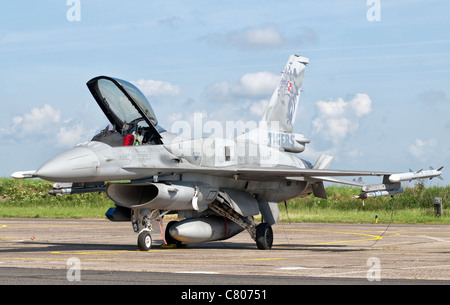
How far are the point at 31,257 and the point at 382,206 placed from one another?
28848 millimetres

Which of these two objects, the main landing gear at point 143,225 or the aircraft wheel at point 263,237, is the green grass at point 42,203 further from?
the main landing gear at point 143,225

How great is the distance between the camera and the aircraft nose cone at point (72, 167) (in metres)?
15.0

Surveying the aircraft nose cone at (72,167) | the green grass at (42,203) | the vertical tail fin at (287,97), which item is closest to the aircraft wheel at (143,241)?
the aircraft nose cone at (72,167)

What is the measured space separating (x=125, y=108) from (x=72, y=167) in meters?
2.69

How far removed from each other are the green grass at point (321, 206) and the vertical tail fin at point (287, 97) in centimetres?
1379

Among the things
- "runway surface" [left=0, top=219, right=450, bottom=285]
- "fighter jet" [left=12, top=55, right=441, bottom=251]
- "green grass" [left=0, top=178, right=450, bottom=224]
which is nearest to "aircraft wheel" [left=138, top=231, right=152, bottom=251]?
"fighter jet" [left=12, top=55, right=441, bottom=251]

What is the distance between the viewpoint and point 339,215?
128 ft

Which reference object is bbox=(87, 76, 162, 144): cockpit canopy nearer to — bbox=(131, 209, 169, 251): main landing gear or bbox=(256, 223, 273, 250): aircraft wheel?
bbox=(131, 209, 169, 251): main landing gear

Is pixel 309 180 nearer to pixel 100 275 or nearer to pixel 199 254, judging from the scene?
pixel 199 254

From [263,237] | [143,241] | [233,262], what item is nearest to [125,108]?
[143,241]

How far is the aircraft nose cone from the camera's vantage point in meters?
15.0

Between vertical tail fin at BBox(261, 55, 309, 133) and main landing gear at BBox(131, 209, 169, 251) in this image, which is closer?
main landing gear at BBox(131, 209, 169, 251)

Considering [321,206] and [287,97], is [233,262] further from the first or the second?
[321,206]

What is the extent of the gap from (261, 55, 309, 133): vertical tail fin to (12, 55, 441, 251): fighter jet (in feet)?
2.53
